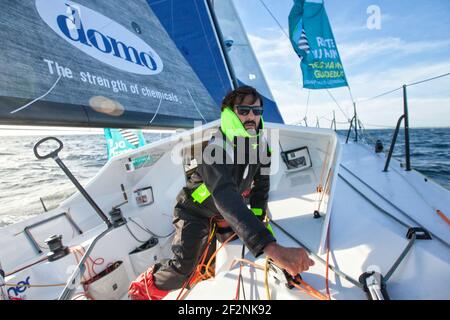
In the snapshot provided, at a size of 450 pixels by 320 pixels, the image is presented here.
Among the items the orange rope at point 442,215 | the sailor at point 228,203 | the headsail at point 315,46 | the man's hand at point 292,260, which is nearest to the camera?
the man's hand at point 292,260

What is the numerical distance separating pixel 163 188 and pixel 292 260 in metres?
2.57

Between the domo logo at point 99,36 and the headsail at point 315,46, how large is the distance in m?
3.05

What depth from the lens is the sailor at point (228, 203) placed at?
42.8 inches

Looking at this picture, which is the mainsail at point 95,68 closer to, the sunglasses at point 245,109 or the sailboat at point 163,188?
the sailboat at point 163,188

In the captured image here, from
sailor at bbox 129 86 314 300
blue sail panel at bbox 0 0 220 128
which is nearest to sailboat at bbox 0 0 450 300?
blue sail panel at bbox 0 0 220 128

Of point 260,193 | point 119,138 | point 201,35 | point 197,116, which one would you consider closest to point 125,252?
point 260,193

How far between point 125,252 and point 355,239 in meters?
2.17

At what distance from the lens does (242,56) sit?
5070 mm

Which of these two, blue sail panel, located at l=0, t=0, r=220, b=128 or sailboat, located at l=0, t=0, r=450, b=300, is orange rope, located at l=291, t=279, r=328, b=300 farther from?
blue sail panel, located at l=0, t=0, r=220, b=128

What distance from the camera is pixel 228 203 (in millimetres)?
1219

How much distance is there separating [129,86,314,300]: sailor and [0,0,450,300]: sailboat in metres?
0.21

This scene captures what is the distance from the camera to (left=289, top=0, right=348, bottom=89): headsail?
451 cm

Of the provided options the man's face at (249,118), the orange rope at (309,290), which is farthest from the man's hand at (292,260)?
the man's face at (249,118)

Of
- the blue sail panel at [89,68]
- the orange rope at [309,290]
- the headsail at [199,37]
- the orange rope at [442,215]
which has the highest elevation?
the headsail at [199,37]
